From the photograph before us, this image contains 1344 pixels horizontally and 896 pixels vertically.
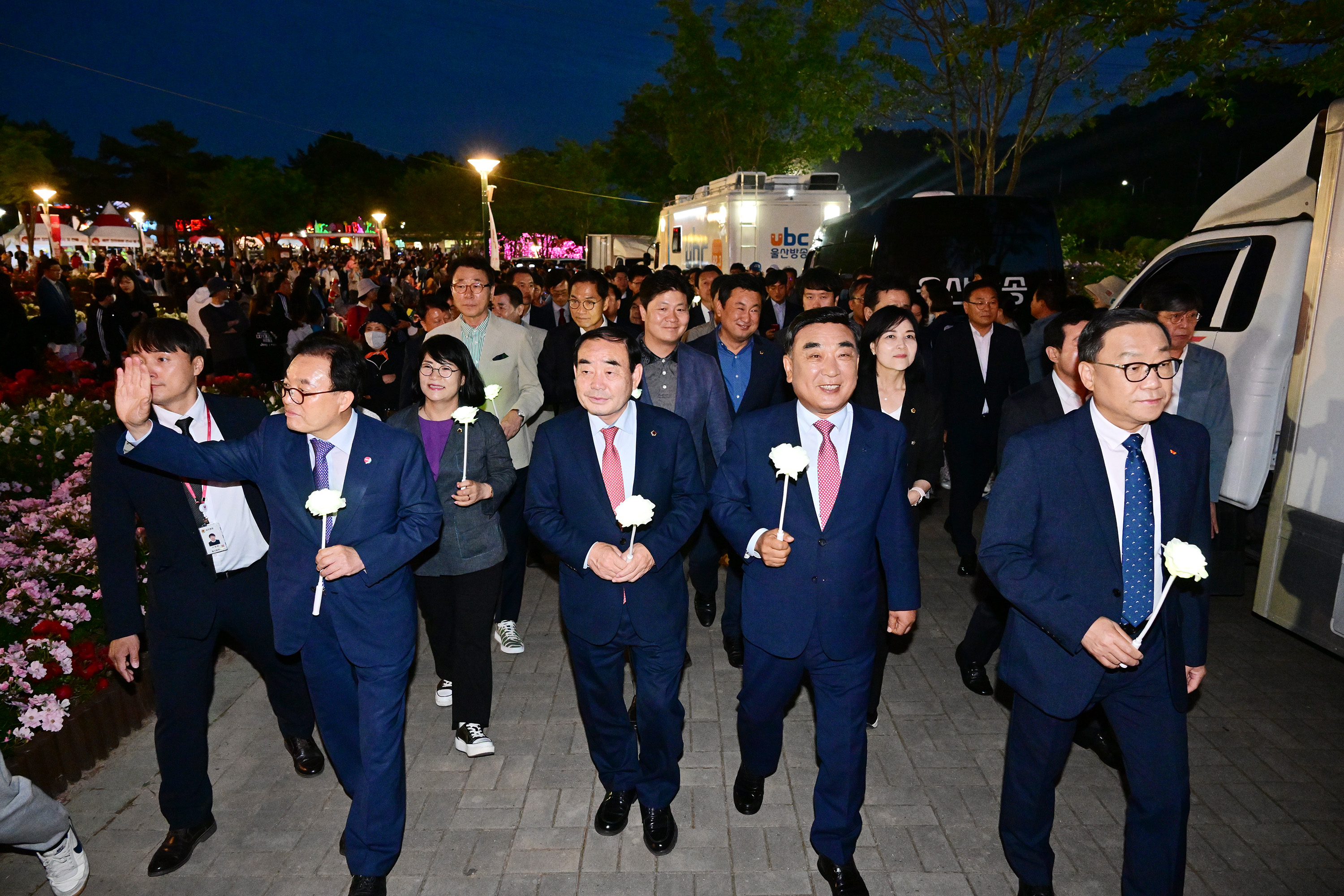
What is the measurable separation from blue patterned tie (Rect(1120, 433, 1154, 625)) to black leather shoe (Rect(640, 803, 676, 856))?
7.15 ft

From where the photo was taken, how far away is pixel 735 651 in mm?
5820

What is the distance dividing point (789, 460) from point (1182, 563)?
1348mm

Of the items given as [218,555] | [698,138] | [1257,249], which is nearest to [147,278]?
[698,138]

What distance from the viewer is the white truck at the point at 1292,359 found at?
4.89m

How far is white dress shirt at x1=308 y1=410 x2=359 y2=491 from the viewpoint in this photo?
351cm

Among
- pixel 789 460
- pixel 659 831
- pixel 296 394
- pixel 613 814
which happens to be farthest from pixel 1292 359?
pixel 296 394

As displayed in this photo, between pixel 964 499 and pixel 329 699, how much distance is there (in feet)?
17.7

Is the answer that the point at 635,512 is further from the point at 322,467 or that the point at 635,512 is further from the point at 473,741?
the point at 473,741

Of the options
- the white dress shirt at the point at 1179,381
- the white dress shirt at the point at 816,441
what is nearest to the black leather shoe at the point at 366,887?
the white dress shirt at the point at 816,441

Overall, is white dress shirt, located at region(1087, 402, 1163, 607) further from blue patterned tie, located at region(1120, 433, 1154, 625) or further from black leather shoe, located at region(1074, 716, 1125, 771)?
black leather shoe, located at region(1074, 716, 1125, 771)

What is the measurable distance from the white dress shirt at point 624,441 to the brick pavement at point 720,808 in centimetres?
172

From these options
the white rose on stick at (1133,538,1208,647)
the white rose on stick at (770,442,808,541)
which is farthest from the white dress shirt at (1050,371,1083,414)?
the white rose on stick at (770,442,808,541)

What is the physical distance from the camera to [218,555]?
3846 mm

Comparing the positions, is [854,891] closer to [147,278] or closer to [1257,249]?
[1257,249]
